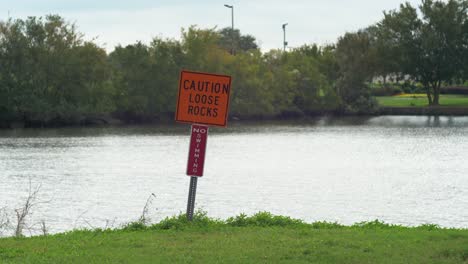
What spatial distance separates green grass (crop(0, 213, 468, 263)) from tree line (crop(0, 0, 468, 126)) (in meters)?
72.4

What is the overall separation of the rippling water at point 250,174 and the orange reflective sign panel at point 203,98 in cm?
824

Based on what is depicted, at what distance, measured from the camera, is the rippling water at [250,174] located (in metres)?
27.8

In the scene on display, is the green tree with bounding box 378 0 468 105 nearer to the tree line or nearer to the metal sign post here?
the tree line

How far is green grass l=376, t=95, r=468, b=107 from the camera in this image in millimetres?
110000

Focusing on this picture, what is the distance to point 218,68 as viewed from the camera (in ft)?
318

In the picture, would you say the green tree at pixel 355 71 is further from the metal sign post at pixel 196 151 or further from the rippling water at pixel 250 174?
the metal sign post at pixel 196 151

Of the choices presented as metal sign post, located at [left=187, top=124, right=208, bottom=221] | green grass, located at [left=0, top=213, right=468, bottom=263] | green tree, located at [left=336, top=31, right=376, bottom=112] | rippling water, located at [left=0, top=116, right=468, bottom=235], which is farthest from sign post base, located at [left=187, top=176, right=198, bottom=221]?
green tree, located at [left=336, top=31, right=376, bottom=112]

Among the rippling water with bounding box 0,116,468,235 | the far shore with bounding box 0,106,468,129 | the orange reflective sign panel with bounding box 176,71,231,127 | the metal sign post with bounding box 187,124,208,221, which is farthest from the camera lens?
the far shore with bounding box 0,106,468,129

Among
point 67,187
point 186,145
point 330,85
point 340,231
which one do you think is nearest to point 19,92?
point 186,145

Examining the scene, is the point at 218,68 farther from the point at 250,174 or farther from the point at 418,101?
the point at 250,174

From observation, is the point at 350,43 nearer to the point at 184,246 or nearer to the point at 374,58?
the point at 374,58

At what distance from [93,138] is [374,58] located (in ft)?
164

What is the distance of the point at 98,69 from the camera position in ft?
300

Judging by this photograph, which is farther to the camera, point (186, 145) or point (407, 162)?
point (186, 145)
